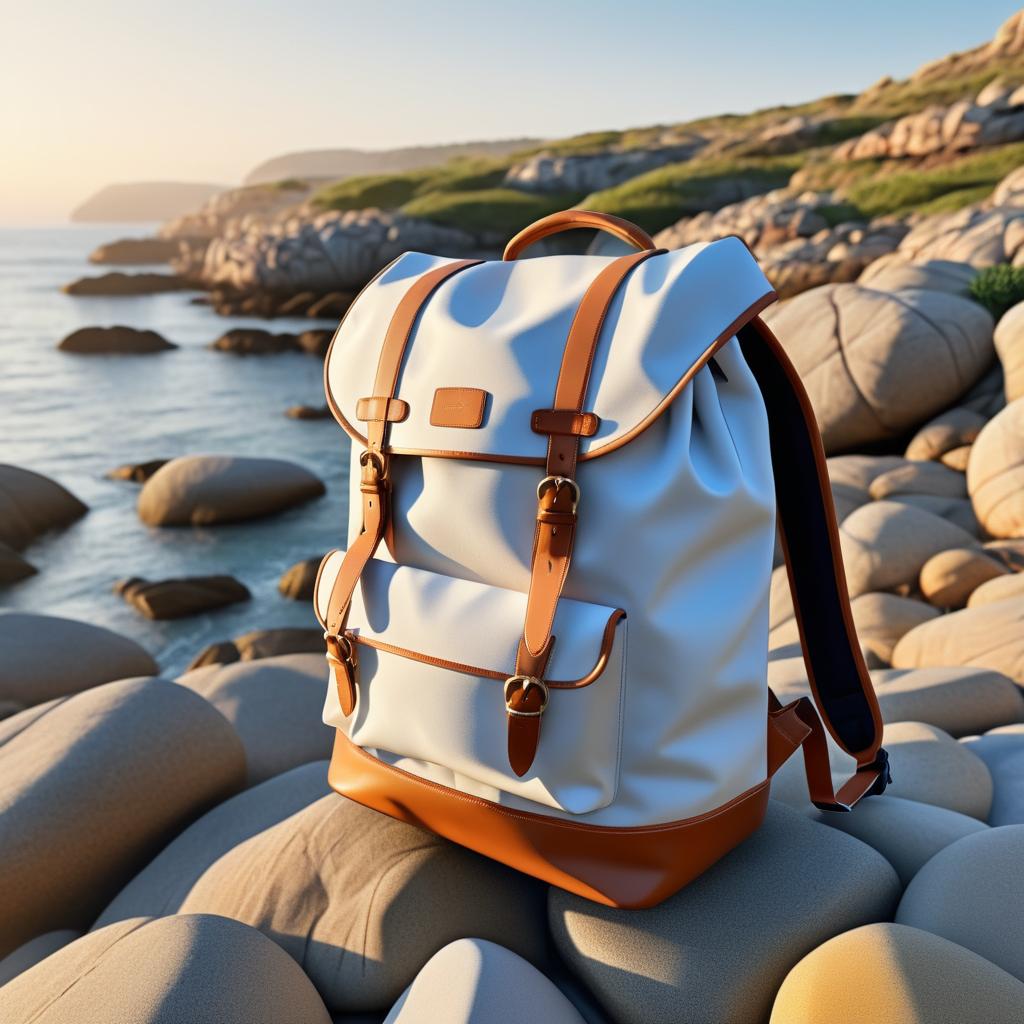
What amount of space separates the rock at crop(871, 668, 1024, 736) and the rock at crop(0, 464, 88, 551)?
7688mm

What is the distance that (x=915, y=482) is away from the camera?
582 cm

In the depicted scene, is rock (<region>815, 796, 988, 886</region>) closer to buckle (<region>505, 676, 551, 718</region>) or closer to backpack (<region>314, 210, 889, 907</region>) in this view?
backpack (<region>314, 210, 889, 907</region>)

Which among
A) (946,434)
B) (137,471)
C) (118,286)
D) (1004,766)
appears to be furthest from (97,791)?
(118,286)

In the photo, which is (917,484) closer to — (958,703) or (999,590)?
(999,590)

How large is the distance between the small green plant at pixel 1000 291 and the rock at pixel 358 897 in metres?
6.69

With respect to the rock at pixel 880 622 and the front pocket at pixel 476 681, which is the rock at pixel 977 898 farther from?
the rock at pixel 880 622

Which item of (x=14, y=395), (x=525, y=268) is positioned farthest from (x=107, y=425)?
(x=525, y=268)

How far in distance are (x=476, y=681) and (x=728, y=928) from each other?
64cm

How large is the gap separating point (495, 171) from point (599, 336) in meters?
44.4

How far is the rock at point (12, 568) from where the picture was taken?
Answer: 25.2ft

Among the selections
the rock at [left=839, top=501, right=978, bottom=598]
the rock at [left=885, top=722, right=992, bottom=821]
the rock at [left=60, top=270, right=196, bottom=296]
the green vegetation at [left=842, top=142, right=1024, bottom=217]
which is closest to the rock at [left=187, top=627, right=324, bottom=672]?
the rock at [left=839, top=501, right=978, bottom=598]

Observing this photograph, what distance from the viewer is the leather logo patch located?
1.78 metres

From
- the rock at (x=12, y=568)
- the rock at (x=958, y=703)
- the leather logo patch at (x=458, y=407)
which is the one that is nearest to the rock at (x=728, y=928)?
the leather logo patch at (x=458, y=407)

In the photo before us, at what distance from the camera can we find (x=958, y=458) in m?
6.11
